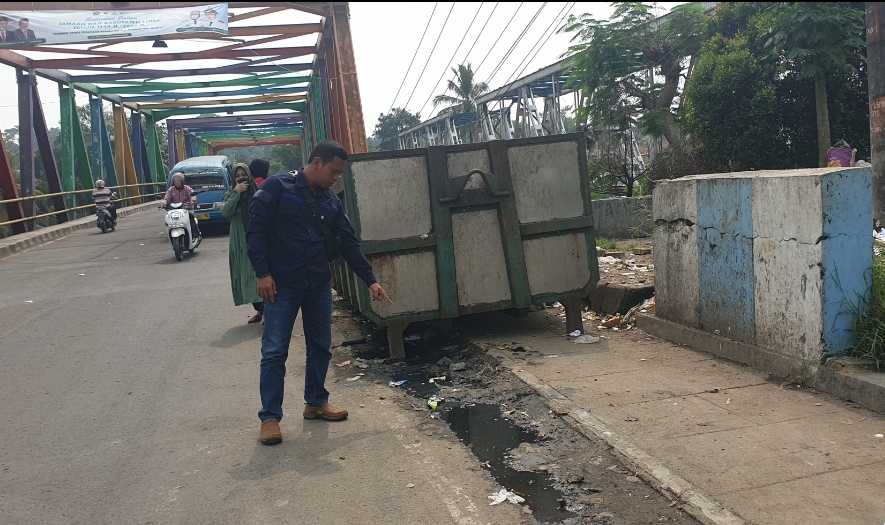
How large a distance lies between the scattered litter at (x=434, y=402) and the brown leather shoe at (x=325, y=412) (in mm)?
583

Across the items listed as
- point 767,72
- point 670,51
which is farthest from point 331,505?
point 670,51

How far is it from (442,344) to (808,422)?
134 inches

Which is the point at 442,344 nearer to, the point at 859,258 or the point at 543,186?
the point at 543,186

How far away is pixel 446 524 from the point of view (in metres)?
3.16

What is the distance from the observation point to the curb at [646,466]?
3.00m

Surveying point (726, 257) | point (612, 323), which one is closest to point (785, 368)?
point (726, 257)

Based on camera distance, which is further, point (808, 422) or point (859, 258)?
point (859, 258)

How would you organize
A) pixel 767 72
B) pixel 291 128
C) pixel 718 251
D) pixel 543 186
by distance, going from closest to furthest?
pixel 718 251
pixel 543 186
pixel 767 72
pixel 291 128

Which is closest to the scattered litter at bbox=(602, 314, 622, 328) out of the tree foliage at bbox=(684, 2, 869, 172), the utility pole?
the utility pole

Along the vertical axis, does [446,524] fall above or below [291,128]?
below

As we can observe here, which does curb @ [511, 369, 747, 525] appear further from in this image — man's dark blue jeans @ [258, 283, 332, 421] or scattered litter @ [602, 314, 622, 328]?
scattered litter @ [602, 314, 622, 328]

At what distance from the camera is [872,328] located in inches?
169

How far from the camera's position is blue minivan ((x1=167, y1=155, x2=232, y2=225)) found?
1822cm

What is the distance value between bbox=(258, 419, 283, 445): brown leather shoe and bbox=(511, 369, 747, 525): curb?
63.3 inches
